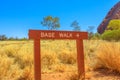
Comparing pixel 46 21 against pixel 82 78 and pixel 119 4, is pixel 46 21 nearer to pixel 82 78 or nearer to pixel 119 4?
pixel 119 4

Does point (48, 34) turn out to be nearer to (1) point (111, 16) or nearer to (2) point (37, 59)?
(2) point (37, 59)

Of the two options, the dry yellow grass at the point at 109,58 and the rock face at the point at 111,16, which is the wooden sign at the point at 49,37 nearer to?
the dry yellow grass at the point at 109,58

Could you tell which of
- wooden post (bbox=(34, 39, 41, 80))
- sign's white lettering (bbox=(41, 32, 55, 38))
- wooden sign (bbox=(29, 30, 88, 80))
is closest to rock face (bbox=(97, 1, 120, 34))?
wooden sign (bbox=(29, 30, 88, 80))

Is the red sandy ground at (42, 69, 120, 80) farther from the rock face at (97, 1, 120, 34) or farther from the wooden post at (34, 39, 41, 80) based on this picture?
the rock face at (97, 1, 120, 34)

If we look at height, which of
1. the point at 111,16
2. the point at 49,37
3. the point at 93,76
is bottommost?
the point at 93,76

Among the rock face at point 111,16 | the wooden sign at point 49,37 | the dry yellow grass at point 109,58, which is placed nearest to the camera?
the wooden sign at point 49,37

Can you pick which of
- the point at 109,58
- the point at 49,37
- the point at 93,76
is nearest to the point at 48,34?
the point at 49,37

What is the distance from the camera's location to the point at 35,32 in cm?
874

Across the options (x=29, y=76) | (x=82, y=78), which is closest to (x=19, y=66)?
(x=29, y=76)

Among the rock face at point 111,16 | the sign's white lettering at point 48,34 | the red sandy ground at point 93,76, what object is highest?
the rock face at point 111,16

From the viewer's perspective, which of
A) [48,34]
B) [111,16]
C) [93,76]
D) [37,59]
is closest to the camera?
[37,59]

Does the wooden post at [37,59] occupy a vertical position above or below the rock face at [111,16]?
below

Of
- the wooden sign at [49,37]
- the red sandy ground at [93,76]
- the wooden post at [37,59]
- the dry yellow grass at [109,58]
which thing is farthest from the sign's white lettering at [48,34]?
the dry yellow grass at [109,58]

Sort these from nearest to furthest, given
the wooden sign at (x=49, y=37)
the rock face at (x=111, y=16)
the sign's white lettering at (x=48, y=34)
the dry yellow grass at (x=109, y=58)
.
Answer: the wooden sign at (x=49, y=37)
the sign's white lettering at (x=48, y=34)
the dry yellow grass at (x=109, y=58)
the rock face at (x=111, y=16)
